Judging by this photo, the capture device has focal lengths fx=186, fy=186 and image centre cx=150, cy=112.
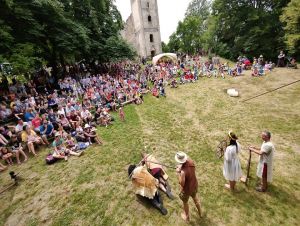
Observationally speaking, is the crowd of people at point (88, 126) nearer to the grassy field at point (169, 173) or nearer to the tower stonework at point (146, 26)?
the grassy field at point (169, 173)

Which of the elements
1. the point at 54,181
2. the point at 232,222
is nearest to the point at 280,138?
the point at 232,222

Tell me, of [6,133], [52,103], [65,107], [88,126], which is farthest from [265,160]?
[52,103]

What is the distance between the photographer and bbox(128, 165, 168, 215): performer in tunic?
16.2 feet

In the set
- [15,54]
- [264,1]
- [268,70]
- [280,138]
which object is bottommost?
[280,138]

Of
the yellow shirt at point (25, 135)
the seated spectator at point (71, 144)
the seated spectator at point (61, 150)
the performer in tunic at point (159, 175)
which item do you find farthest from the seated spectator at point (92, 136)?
the performer in tunic at point (159, 175)

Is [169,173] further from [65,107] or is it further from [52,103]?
[52,103]

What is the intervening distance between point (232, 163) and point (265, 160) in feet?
2.94

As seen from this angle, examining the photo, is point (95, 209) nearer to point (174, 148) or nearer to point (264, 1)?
point (174, 148)

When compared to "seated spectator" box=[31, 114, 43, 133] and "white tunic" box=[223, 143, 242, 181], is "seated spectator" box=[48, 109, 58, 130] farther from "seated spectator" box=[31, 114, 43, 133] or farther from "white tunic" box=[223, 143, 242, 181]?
"white tunic" box=[223, 143, 242, 181]

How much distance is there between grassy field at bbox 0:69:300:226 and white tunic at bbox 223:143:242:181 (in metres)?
0.59

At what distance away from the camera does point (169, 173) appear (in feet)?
20.7

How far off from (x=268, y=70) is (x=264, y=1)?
14.1 meters

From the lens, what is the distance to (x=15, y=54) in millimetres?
11078

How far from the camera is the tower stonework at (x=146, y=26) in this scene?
39.2 m
